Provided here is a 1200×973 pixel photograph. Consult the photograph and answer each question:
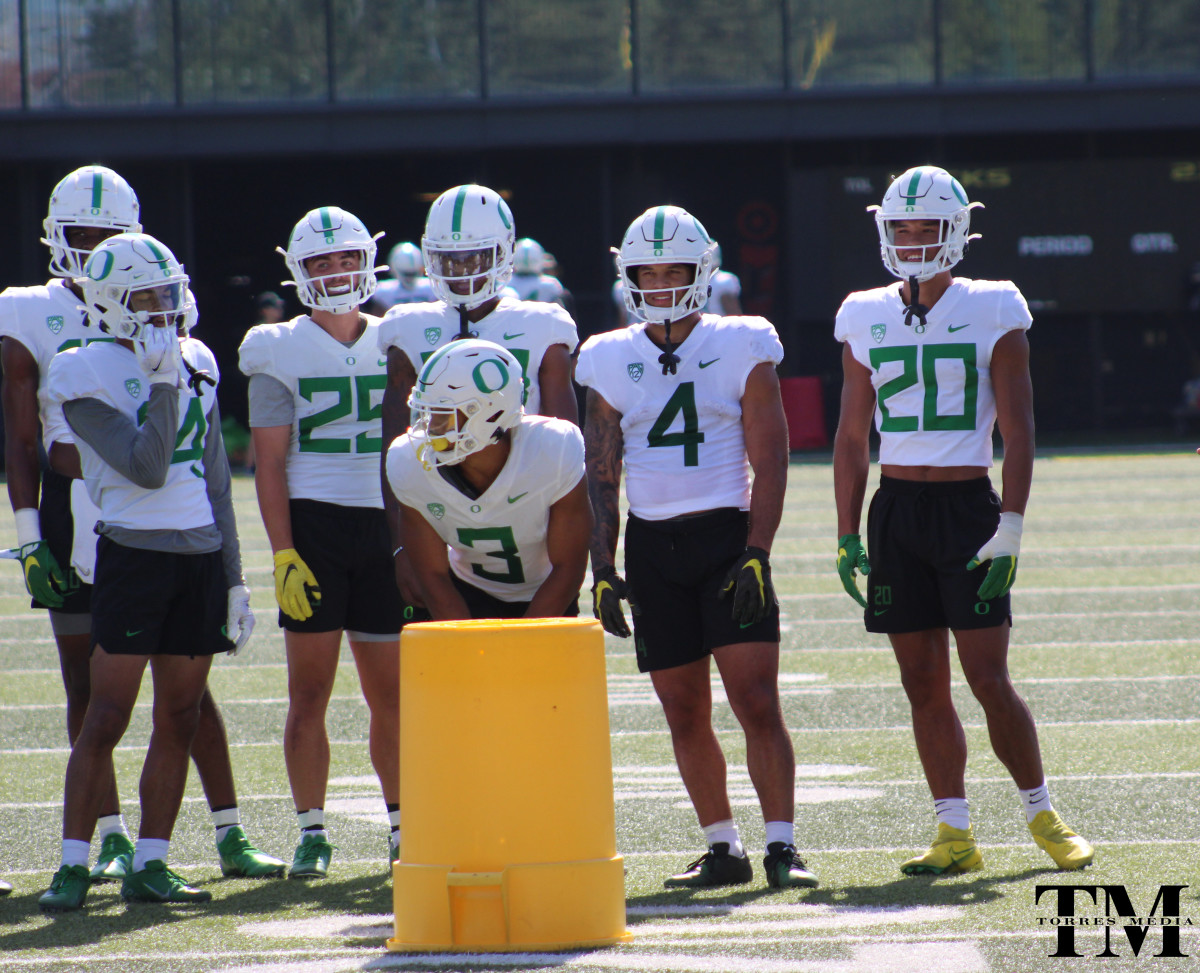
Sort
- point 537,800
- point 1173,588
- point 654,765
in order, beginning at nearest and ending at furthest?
point 537,800 < point 654,765 < point 1173,588

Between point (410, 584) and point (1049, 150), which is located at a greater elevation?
point (1049, 150)

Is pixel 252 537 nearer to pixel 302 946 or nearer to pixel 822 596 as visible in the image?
pixel 822 596

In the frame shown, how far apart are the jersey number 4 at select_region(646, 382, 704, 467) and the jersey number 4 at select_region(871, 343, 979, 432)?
64 cm

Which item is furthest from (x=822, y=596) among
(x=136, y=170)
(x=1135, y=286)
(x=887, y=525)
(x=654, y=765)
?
(x=136, y=170)

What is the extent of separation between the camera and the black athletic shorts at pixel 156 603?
5.01m

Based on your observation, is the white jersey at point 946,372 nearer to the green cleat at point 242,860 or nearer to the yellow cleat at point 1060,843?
the yellow cleat at point 1060,843

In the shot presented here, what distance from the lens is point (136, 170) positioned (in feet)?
76.5

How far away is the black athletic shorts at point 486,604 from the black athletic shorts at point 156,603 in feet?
2.31

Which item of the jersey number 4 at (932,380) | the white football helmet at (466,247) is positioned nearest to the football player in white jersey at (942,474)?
the jersey number 4 at (932,380)

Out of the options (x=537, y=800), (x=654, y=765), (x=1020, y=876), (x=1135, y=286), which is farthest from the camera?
(x=1135, y=286)

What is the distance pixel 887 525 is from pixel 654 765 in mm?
1874

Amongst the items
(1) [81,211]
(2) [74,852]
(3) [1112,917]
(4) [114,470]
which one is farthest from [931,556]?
(1) [81,211]

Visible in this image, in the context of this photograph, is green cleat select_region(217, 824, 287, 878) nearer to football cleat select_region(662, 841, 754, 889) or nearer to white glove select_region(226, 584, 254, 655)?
white glove select_region(226, 584, 254, 655)

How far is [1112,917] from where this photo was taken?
447 cm
